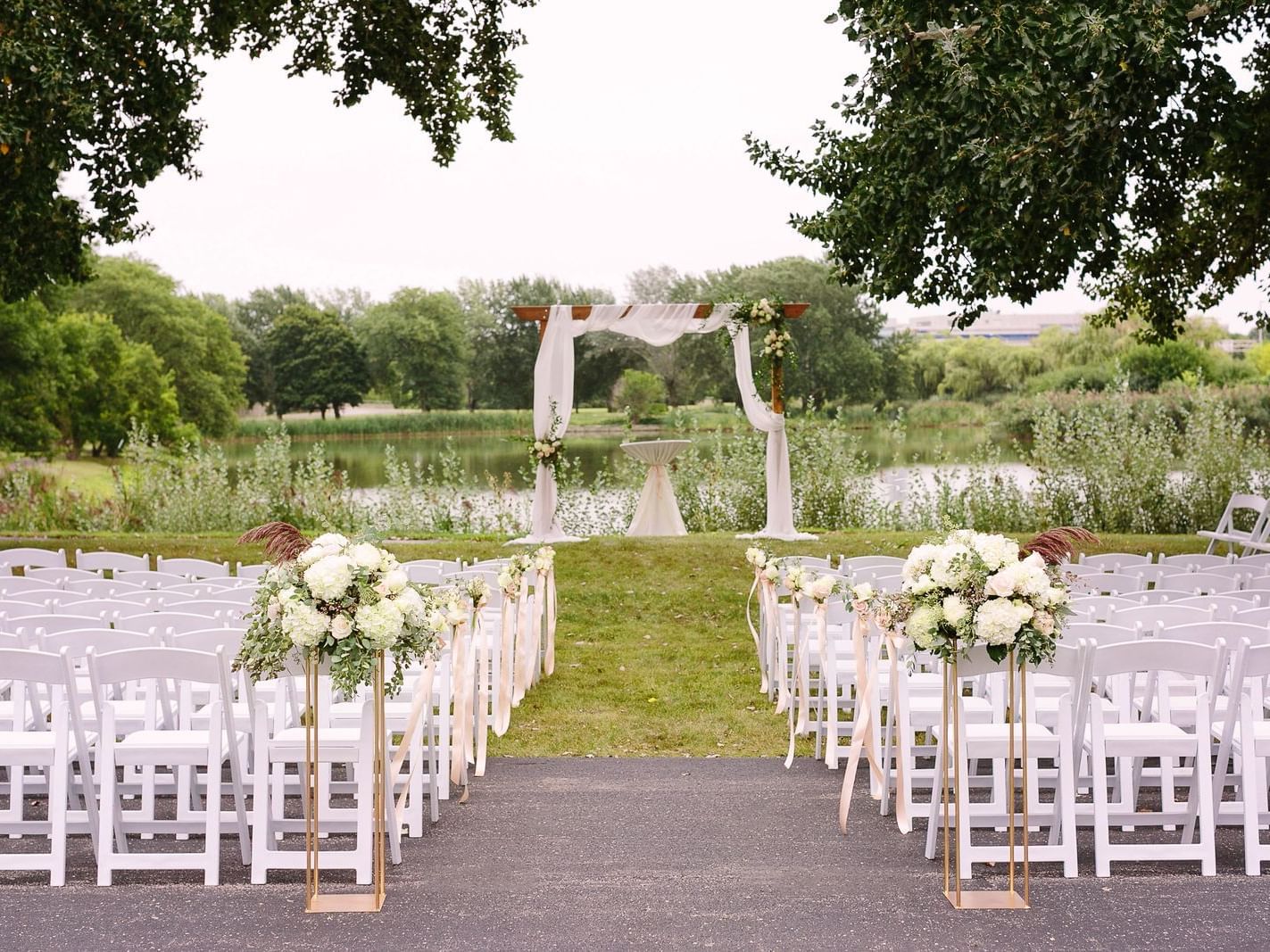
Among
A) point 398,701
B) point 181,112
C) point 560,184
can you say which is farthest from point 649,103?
point 398,701

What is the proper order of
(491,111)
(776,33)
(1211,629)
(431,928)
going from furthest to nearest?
1. (776,33)
2. (491,111)
3. (1211,629)
4. (431,928)

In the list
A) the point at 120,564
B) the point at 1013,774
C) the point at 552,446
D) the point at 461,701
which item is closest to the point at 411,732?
the point at 461,701

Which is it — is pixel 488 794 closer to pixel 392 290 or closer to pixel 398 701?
pixel 398 701

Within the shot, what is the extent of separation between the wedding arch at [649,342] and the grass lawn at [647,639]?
0.70 metres

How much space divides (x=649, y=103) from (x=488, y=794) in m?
46.3

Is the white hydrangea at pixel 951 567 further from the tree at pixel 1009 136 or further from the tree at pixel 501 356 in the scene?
the tree at pixel 501 356

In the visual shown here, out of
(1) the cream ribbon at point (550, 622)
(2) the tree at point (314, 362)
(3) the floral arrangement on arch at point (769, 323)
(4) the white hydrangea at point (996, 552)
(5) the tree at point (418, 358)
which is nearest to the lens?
(4) the white hydrangea at point (996, 552)

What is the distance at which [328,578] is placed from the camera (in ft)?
12.9

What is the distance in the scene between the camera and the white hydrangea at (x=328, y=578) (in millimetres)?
3922

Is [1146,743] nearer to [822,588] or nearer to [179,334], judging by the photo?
[822,588]

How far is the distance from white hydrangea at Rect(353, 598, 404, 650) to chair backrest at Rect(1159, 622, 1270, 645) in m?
3.11

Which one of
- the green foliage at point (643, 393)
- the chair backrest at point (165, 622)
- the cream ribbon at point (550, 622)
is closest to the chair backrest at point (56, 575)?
the chair backrest at point (165, 622)

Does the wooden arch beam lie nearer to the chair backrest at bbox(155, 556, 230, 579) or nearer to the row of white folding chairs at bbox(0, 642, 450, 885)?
the chair backrest at bbox(155, 556, 230, 579)

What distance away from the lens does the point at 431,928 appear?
3.84m
